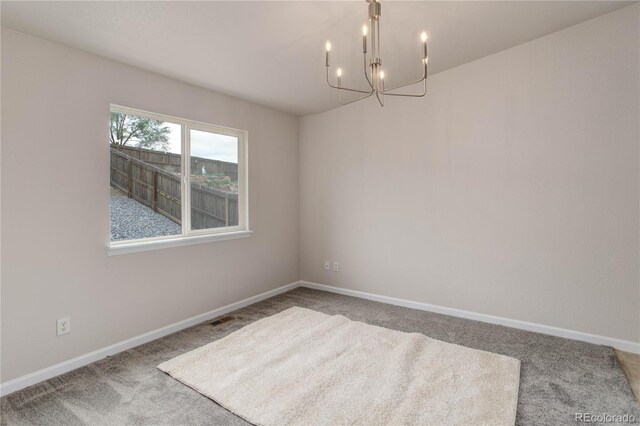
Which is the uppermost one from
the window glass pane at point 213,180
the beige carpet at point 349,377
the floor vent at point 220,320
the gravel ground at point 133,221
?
the window glass pane at point 213,180

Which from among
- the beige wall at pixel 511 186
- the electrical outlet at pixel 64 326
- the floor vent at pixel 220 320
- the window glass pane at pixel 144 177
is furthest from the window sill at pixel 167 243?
the beige wall at pixel 511 186

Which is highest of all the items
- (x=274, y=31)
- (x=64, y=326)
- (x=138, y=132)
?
(x=274, y=31)

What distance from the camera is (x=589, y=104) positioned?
279 cm

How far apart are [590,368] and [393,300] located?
188cm

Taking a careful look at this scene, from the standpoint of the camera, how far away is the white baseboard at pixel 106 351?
2199 millimetres

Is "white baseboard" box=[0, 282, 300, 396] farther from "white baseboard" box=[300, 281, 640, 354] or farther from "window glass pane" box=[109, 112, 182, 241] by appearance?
"white baseboard" box=[300, 281, 640, 354]

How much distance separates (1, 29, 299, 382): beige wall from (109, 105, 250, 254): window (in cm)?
13

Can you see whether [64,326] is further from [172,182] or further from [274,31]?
[274,31]

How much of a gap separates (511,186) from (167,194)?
332cm

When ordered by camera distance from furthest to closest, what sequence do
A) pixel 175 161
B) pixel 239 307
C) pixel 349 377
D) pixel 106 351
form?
pixel 239 307, pixel 175 161, pixel 106 351, pixel 349 377

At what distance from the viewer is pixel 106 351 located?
264 centimetres

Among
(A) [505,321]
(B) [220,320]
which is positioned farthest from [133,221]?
(A) [505,321]

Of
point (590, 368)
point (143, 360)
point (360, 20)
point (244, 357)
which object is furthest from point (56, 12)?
point (590, 368)

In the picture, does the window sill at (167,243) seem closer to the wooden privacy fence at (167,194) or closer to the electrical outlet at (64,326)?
the wooden privacy fence at (167,194)
